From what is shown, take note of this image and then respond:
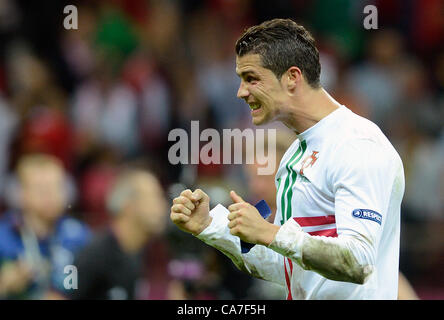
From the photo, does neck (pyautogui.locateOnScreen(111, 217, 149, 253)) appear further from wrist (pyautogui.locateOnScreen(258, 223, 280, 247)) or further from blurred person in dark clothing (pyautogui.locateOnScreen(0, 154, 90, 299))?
wrist (pyautogui.locateOnScreen(258, 223, 280, 247))

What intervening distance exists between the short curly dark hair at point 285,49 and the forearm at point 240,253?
0.72 metres

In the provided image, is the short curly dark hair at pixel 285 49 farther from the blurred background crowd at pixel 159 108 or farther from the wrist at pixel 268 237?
the blurred background crowd at pixel 159 108

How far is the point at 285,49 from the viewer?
135 inches

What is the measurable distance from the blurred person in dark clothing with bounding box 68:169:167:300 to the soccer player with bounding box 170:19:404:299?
7.06ft

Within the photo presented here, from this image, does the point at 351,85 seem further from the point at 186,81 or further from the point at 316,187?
the point at 316,187

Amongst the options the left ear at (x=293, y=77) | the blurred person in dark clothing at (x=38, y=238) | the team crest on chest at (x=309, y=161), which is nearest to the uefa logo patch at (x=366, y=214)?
the team crest on chest at (x=309, y=161)

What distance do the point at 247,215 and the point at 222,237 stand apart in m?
0.53

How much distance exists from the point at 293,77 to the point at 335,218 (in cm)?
65

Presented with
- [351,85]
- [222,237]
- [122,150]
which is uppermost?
[351,85]

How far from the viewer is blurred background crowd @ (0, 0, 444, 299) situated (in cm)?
628

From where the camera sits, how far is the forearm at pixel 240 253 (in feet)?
11.9

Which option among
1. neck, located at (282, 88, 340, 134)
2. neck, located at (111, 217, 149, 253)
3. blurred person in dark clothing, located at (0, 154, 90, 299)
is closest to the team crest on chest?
neck, located at (282, 88, 340, 134)

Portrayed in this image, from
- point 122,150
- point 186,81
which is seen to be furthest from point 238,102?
point 122,150
